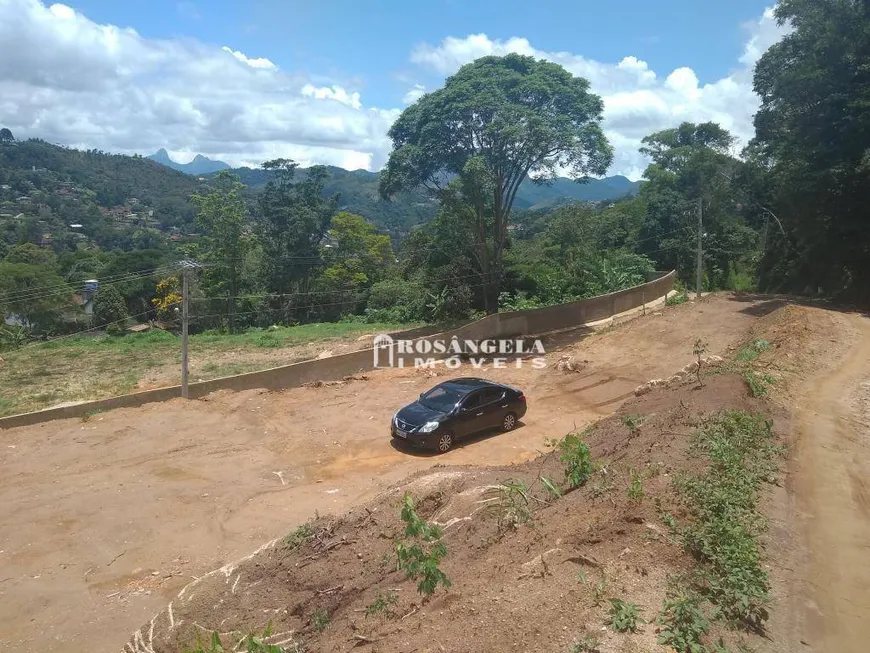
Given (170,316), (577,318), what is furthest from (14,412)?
(170,316)

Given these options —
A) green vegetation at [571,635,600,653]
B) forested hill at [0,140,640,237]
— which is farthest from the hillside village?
forested hill at [0,140,640,237]

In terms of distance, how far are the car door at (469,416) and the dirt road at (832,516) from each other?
22.0 ft

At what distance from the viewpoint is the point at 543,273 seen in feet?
113

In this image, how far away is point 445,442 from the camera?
47.0 feet

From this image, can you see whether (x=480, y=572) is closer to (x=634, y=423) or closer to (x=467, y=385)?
(x=634, y=423)

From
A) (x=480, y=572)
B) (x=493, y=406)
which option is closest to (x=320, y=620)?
(x=480, y=572)

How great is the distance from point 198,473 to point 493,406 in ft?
22.9

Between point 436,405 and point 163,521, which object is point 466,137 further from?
point 163,521

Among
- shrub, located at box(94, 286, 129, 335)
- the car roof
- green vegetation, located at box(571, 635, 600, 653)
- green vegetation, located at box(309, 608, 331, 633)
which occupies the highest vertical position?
green vegetation, located at box(571, 635, 600, 653)

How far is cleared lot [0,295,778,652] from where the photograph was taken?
8.90 meters

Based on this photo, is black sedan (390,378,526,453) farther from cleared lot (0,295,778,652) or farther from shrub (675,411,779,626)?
shrub (675,411,779,626)

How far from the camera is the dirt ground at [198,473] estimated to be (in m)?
8.84

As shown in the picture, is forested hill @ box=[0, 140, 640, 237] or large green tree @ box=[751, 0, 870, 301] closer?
large green tree @ box=[751, 0, 870, 301]

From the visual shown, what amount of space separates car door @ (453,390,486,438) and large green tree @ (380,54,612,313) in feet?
38.5
